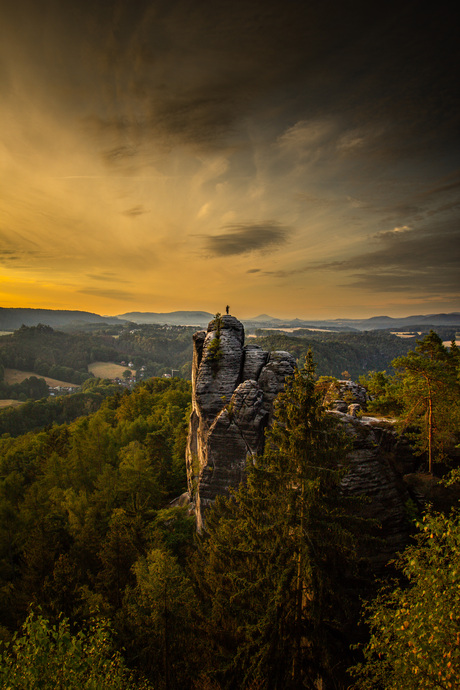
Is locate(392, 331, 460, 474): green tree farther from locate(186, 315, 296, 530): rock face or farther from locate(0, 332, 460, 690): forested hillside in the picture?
locate(186, 315, 296, 530): rock face

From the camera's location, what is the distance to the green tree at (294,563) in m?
9.38

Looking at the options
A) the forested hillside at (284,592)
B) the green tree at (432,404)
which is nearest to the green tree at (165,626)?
the forested hillside at (284,592)

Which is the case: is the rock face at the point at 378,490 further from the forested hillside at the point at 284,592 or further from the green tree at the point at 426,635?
the green tree at the point at 426,635

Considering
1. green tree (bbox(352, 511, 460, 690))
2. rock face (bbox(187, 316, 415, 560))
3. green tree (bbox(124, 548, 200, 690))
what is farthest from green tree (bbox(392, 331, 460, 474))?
green tree (bbox(124, 548, 200, 690))

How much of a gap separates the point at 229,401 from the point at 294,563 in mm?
11320

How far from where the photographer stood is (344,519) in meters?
10.2

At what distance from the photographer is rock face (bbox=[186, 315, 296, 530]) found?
18203mm

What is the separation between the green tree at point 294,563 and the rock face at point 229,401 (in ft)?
14.2

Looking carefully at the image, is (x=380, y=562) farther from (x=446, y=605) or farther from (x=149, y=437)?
(x=149, y=437)

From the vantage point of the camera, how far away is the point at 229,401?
2073cm

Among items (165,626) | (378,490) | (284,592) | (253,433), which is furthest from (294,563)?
Result: (165,626)

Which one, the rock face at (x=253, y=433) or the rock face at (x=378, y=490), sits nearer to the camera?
the rock face at (x=378, y=490)

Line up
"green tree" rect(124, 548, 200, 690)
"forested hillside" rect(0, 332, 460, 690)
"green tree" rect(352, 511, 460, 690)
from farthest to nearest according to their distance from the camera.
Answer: "green tree" rect(124, 548, 200, 690), "forested hillside" rect(0, 332, 460, 690), "green tree" rect(352, 511, 460, 690)

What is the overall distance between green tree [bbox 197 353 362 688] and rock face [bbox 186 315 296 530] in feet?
14.2
